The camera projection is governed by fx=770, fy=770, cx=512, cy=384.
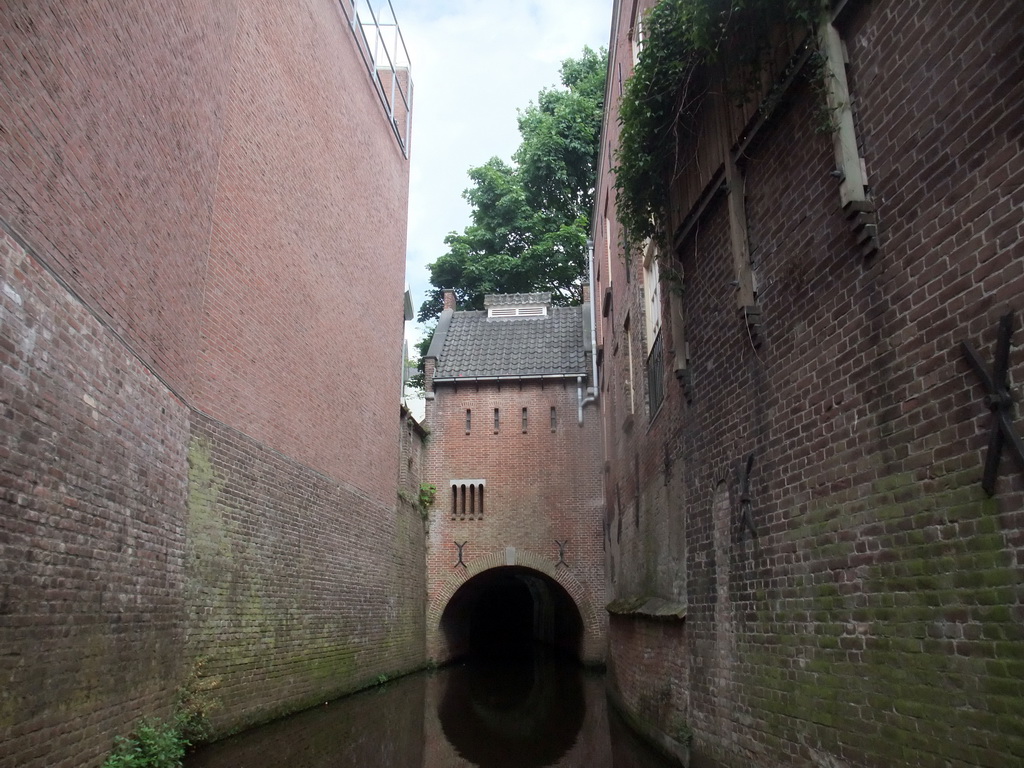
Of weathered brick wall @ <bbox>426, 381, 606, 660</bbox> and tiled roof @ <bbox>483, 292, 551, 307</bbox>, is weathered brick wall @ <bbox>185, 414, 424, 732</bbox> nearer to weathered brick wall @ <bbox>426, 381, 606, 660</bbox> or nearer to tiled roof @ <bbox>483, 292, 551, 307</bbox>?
weathered brick wall @ <bbox>426, 381, 606, 660</bbox>

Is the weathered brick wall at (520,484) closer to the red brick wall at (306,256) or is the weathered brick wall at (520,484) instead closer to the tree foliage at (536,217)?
the red brick wall at (306,256)

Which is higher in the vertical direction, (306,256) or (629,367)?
(306,256)

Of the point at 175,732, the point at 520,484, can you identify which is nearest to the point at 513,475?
the point at 520,484

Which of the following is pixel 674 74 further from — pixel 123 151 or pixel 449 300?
pixel 449 300

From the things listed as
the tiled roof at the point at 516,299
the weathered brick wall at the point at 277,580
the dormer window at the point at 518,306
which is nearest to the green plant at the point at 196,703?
the weathered brick wall at the point at 277,580

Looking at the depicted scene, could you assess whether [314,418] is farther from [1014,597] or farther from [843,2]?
[1014,597]

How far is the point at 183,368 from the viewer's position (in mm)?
8492

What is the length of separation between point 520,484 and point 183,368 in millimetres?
12568

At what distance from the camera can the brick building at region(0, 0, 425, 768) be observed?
5539mm

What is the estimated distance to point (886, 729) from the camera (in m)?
3.96

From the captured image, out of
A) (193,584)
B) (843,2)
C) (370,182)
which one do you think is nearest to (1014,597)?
(843,2)

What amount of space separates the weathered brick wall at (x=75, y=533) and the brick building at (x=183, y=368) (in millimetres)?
23

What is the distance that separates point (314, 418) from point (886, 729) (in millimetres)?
10007

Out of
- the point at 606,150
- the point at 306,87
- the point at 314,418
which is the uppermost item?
the point at 606,150
